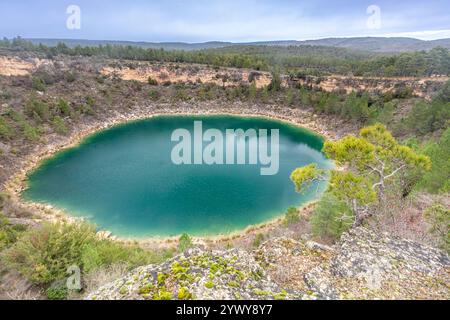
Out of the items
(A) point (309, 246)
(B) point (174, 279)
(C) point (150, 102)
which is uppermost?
(C) point (150, 102)

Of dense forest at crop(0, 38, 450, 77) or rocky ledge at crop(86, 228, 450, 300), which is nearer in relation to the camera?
rocky ledge at crop(86, 228, 450, 300)

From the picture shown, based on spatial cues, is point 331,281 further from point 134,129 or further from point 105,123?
point 105,123

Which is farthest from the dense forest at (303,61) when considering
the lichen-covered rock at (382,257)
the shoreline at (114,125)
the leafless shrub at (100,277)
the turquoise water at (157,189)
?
the leafless shrub at (100,277)

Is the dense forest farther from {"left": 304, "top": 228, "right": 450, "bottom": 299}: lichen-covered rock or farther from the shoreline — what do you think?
{"left": 304, "top": 228, "right": 450, "bottom": 299}: lichen-covered rock

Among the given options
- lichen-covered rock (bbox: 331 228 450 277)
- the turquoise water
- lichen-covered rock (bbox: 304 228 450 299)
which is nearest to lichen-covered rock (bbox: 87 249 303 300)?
lichen-covered rock (bbox: 304 228 450 299)

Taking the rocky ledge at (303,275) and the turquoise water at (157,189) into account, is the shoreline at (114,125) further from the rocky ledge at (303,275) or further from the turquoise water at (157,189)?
the rocky ledge at (303,275)

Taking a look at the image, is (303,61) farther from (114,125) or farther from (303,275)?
(303,275)

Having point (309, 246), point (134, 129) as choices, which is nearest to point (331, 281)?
point (309, 246)
